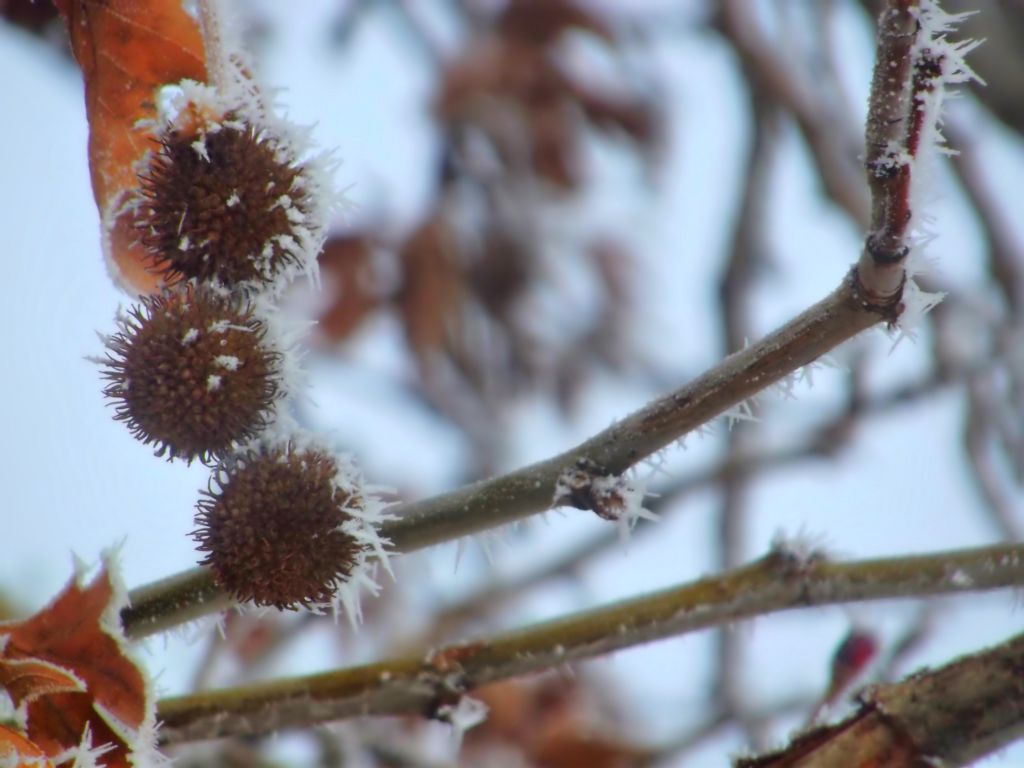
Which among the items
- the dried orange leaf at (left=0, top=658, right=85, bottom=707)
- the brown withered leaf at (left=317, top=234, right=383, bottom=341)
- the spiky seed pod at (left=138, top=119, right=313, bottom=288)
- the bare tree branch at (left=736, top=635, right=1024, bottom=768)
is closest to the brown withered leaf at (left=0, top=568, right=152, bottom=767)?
the dried orange leaf at (left=0, top=658, right=85, bottom=707)

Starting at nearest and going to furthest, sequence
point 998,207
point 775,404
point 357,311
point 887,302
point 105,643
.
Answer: point 887,302
point 105,643
point 998,207
point 775,404
point 357,311

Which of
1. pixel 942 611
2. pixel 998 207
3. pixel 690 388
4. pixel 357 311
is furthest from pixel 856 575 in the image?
pixel 357 311

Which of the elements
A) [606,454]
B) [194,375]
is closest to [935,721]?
[606,454]

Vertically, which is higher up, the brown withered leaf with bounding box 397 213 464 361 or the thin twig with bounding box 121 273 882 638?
the brown withered leaf with bounding box 397 213 464 361

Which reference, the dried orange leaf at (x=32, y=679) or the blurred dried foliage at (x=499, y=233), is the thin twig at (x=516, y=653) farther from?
the blurred dried foliage at (x=499, y=233)

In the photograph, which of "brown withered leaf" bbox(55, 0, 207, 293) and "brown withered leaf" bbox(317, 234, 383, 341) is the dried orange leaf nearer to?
"brown withered leaf" bbox(55, 0, 207, 293)

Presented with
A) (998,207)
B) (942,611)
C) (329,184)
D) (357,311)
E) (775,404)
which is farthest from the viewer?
(357,311)

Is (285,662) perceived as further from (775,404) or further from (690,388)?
(690,388)
